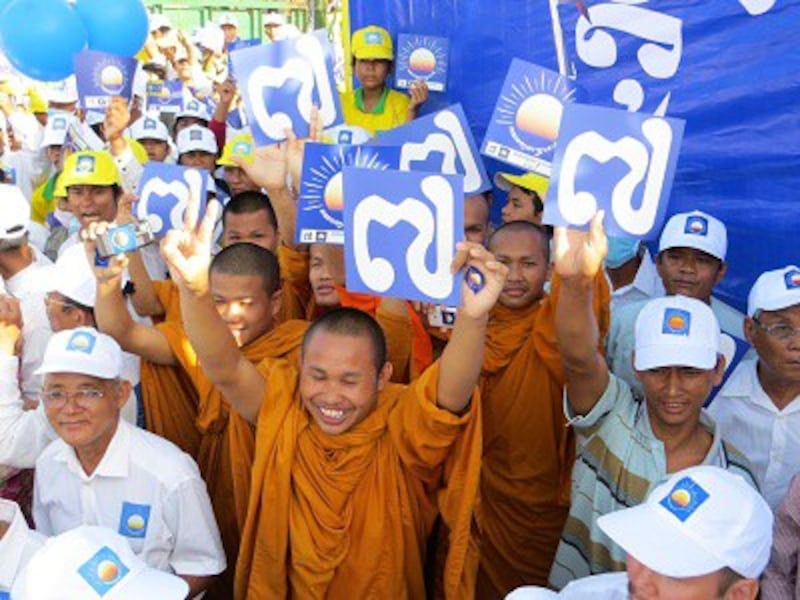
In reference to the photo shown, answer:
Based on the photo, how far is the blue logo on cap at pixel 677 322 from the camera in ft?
8.46

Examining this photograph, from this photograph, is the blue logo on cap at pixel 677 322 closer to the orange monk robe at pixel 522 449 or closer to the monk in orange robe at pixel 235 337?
the orange monk robe at pixel 522 449

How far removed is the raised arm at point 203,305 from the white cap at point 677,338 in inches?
46.5

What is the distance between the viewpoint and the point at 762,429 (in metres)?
2.86

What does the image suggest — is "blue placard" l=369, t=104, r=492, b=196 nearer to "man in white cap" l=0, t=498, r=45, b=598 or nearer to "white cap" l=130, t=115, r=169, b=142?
"man in white cap" l=0, t=498, r=45, b=598

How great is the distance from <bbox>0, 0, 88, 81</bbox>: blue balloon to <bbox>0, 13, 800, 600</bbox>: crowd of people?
315cm

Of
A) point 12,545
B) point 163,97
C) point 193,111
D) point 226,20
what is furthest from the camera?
point 226,20

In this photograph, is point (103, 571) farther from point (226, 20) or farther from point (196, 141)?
point (226, 20)

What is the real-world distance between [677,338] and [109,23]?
5532 millimetres

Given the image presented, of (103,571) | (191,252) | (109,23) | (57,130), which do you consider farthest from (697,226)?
(109,23)

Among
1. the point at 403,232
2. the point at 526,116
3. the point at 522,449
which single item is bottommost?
the point at 522,449

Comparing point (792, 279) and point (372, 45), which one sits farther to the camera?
point (372, 45)

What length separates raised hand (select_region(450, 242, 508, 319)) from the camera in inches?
92.2

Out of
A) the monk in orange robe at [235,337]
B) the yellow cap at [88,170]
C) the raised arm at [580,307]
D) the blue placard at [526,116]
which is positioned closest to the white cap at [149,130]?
the yellow cap at [88,170]

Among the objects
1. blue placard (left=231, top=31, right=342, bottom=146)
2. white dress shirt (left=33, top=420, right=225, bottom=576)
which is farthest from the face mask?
white dress shirt (left=33, top=420, right=225, bottom=576)
